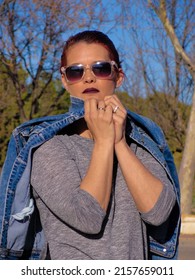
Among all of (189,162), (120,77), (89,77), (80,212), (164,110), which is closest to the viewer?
(80,212)

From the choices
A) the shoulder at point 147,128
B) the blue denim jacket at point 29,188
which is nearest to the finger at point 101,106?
the blue denim jacket at point 29,188

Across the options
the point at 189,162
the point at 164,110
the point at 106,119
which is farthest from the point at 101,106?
the point at 164,110

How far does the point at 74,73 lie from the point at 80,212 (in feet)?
1.61

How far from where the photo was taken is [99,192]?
1.49 metres

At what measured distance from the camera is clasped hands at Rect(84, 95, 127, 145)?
1542 millimetres

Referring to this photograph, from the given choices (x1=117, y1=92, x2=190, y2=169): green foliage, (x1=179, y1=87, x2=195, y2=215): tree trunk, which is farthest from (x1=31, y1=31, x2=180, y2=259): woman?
(x1=117, y1=92, x2=190, y2=169): green foliage

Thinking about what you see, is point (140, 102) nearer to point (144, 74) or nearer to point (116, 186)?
point (144, 74)

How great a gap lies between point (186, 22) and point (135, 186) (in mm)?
11968

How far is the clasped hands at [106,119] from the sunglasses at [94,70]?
17 cm

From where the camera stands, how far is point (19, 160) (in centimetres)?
157

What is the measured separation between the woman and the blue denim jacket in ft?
0.12

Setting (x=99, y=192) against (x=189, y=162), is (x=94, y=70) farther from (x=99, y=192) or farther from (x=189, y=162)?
(x=189, y=162)

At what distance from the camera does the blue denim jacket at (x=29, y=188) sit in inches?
61.7

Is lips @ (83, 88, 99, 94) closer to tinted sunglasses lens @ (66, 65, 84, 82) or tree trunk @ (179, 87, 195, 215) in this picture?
tinted sunglasses lens @ (66, 65, 84, 82)
